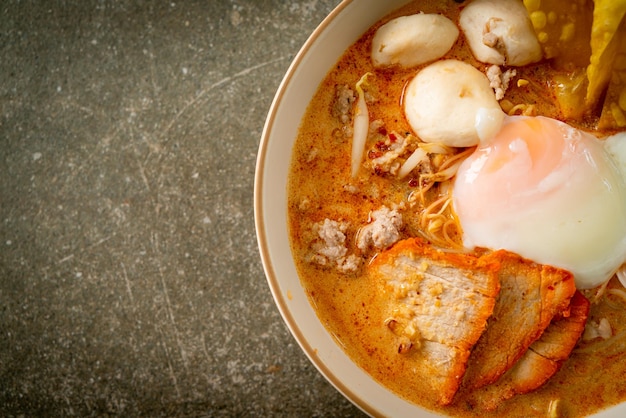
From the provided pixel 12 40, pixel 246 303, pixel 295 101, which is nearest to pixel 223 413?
pixel 246 303

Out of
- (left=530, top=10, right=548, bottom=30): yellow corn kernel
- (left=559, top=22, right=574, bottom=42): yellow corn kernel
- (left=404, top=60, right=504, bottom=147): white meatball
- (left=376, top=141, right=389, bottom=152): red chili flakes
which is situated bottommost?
(left=376, top=141, right=389, bottom=152): red chili flakes

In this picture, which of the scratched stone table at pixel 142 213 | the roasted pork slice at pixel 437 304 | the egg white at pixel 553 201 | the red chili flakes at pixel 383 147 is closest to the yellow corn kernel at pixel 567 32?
the egg white at pixel 553 201

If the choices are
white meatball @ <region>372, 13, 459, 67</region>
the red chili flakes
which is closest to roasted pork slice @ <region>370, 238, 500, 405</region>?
the red chili flakes

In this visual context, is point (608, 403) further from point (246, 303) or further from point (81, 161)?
point (81, 161)

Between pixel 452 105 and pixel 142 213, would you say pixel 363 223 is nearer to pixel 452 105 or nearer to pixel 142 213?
pixel 452 105

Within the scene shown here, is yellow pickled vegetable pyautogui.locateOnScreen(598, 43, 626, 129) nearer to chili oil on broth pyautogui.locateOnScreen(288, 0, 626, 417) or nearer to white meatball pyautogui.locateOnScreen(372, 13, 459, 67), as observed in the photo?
chili oil on broth pyautogui.locateOnScreen(288, 0, 626, 417)

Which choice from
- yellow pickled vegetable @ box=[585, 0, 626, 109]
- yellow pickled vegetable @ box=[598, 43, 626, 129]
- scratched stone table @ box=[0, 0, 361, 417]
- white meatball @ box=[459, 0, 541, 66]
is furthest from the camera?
scratched stone table @ box=[0, 0, 361, 417]

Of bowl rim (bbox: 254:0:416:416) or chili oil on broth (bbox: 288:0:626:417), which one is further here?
chili oil on broth (bbox: 288:0:626:417)
